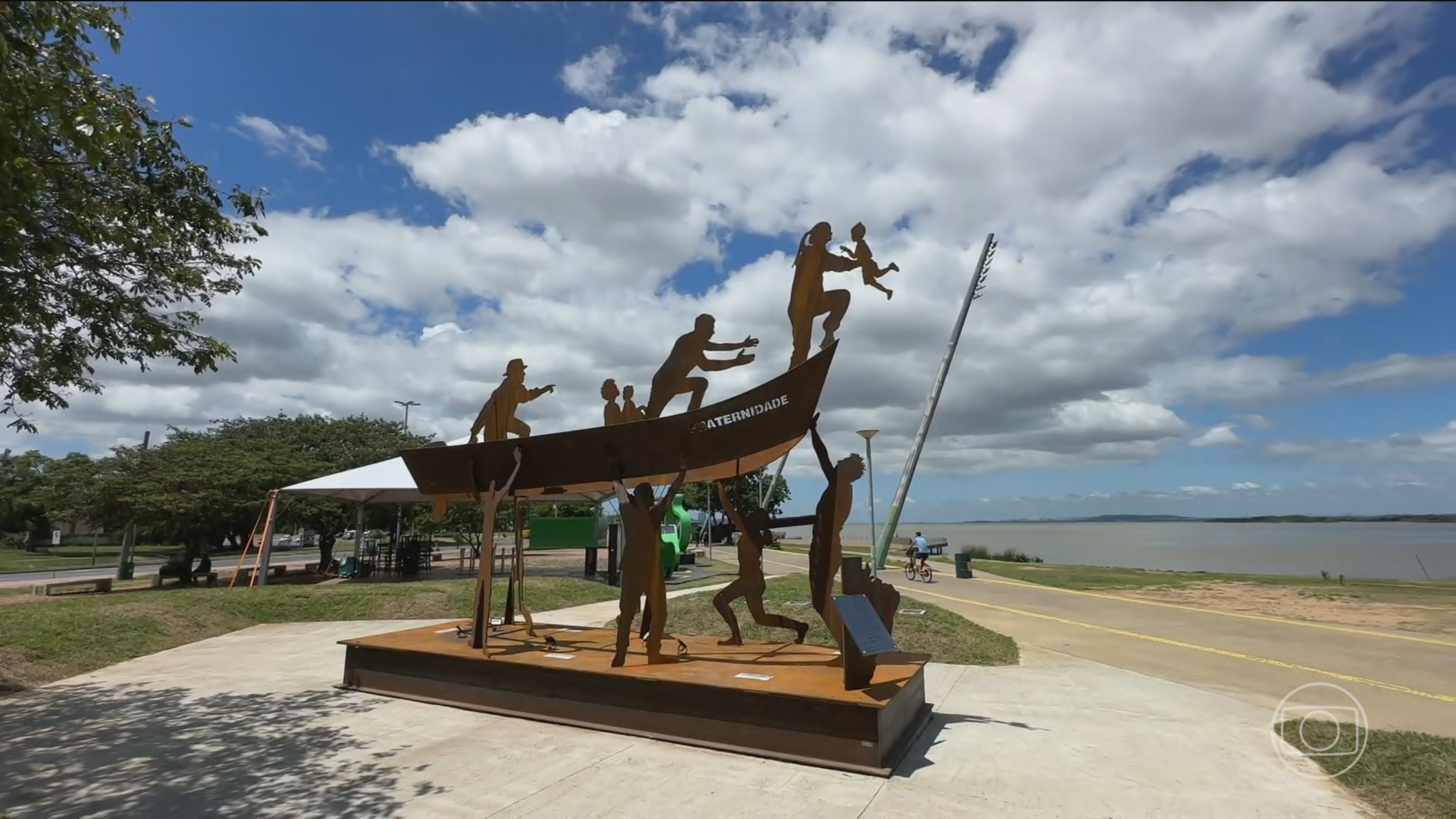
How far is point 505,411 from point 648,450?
290 cm

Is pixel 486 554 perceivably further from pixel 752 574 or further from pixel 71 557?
pixel 71 557

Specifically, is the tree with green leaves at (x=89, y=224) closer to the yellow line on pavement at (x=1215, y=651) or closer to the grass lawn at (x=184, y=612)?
the grass lawn at (x=184, y=612)

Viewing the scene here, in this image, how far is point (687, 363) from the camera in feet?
27.1

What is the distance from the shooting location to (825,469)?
7.02 meters

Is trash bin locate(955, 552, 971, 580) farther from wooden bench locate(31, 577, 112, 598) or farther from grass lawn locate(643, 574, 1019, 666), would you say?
wooden bench locate(31, 577, 112, 598)

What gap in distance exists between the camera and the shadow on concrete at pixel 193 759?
5.04m

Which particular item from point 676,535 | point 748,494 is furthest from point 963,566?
point 748,494

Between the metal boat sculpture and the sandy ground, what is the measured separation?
13282 millimetres

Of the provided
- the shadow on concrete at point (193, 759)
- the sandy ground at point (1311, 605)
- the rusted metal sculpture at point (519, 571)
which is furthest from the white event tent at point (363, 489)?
the sandy ground at point (1311, 605)

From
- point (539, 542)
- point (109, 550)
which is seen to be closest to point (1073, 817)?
point (539, 542)

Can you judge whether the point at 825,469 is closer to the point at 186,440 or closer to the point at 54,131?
the point at 54,131

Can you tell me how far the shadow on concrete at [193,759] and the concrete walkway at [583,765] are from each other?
0.8 inches

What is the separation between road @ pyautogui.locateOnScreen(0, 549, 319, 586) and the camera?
2602 centimetres

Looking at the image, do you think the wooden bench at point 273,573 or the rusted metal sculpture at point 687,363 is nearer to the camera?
the rusted metal sculpture at point 687,363
